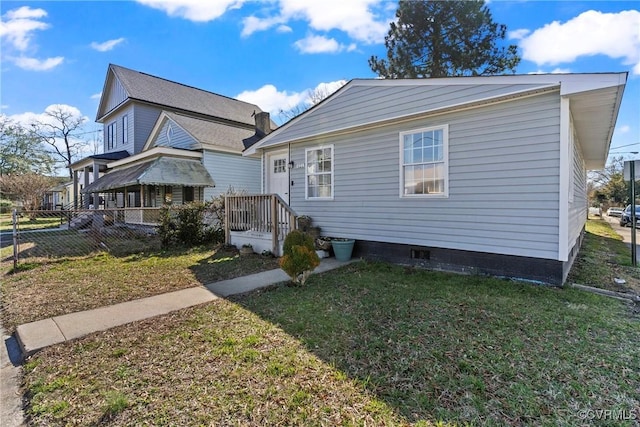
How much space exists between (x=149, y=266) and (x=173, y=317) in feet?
11.7

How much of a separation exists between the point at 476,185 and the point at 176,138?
547 inches

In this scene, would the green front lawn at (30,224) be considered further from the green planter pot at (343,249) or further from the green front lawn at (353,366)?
the green front lawn at (353,366)

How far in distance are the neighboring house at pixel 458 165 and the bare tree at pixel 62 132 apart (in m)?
32.8

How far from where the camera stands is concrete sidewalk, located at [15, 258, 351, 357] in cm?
325

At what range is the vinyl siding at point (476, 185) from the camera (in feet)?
15.9

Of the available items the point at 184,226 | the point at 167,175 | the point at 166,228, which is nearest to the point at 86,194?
the point at 167,175

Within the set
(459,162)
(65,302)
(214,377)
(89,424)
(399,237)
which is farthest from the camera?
(399,237)

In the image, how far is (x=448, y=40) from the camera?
14.9m

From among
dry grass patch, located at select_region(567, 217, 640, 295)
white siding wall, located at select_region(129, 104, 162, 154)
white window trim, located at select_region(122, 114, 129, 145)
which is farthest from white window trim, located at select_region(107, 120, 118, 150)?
dry grass patch, located at select_region(567, 217, 640, 295)

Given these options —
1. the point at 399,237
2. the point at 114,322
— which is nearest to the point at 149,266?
the point at 114,322

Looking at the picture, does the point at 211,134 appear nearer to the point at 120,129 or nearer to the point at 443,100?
the point at 120,129

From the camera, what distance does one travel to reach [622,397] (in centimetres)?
217

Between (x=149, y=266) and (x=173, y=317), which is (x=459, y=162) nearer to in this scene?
(x=173, y=317)

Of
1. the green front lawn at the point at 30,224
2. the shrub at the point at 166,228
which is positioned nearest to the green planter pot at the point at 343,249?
the shrub at the point at 166,228
